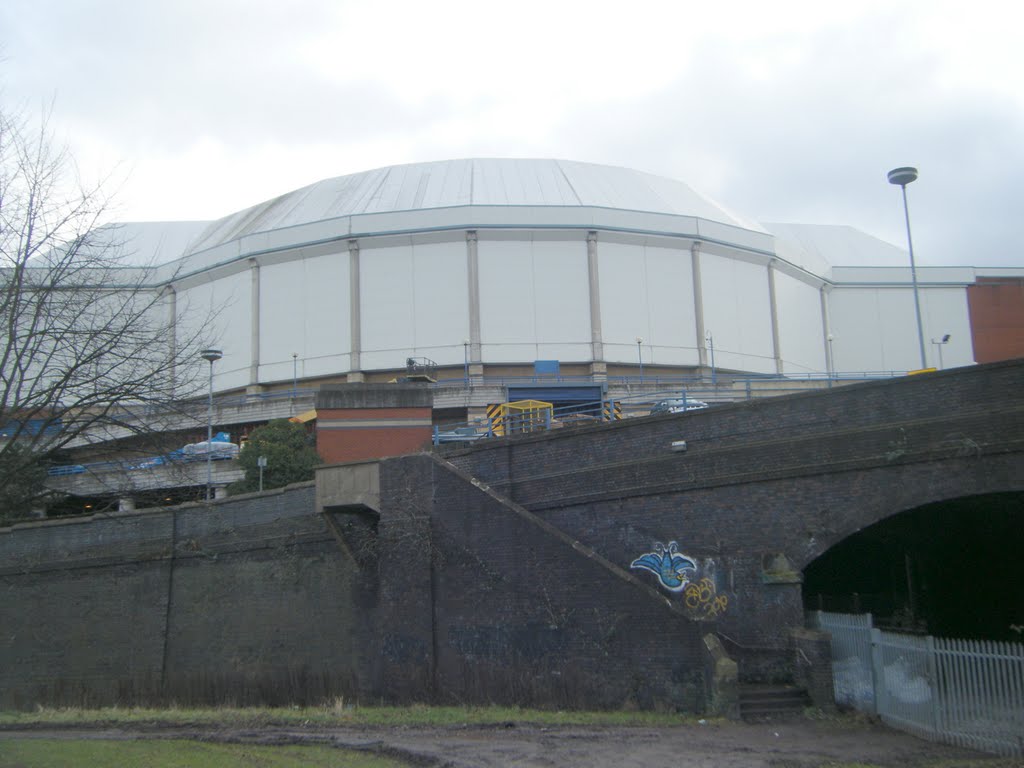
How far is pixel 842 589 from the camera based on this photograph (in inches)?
922

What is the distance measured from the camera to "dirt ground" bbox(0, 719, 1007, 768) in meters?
13.7

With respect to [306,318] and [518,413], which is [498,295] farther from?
[518,413]

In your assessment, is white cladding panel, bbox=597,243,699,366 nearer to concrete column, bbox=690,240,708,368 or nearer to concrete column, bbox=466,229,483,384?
concrete column, bbox=690,240,708,368

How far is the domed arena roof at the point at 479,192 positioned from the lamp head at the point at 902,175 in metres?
32.5

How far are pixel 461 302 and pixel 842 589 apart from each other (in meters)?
33.3

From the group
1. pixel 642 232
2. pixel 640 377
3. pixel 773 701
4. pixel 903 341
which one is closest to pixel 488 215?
pixel 642 232

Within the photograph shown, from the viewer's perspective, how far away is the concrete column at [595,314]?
52625 millimetres

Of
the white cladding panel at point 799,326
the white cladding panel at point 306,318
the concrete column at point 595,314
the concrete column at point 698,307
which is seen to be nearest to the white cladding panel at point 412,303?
the white cladding panel at point 306,318

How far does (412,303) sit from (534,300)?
21.1ft

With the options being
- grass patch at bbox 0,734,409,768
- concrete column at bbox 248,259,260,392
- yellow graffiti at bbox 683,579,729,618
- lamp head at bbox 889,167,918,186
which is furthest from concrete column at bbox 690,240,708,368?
grass patch at bbox 0,734,409,768

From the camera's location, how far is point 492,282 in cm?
5412

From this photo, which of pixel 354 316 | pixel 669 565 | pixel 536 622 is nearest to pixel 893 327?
pixel 354 316

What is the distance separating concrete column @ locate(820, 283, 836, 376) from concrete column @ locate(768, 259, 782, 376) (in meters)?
6.26

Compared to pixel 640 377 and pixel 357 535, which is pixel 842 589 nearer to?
pixel 357 535
